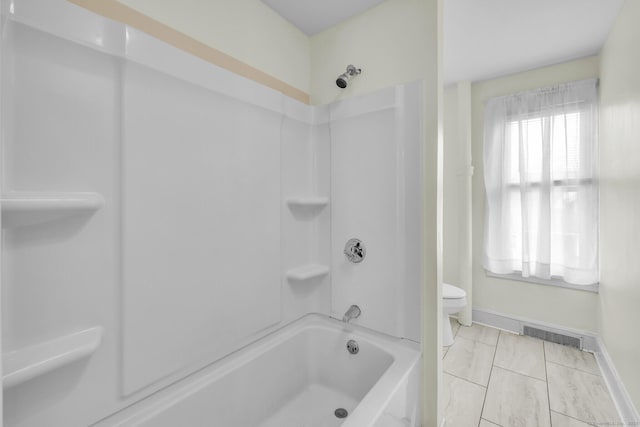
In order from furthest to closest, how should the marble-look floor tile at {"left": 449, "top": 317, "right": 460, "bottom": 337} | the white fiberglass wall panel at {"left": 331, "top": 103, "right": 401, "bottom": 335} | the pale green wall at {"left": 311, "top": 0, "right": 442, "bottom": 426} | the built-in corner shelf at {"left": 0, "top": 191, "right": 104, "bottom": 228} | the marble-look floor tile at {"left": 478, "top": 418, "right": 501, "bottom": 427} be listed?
the marble-look floor tile at {"left": 449, "top": 317, "right": 460, "bottom": 337}, the marble-look floor tile at {"left": 478, "top": 418, "right": 501, "bottom": 427}, the white fiberglass wall panel at {"left": 331, "top": 103, "right": 401, "bottom": 335}, the pale green wall at {"left": 311, "top": 0, "right": 442, "bottom": 426}, the built-in corner shelf at {"left": 0, "top": 191, "right": 104, "bottom": 228}

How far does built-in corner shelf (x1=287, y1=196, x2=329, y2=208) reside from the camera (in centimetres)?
159

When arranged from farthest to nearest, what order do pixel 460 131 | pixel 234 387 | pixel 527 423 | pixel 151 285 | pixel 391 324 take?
pixel 460 131 < pixel 527 423 < pixel 391 324 < pixel 234 387 < pixel 151 285

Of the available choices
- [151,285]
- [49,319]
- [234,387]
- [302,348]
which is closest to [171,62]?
[151,285]

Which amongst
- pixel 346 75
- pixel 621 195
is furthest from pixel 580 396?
pixel 346 75

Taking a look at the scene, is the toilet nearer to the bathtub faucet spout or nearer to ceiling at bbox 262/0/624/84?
the bathtub faucet spout

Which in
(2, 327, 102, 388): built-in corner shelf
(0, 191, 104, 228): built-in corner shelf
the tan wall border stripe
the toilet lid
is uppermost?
the tan wall border stripe

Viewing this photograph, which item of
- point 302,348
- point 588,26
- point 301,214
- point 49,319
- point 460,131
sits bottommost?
point 302,348

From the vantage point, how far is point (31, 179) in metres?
0.80

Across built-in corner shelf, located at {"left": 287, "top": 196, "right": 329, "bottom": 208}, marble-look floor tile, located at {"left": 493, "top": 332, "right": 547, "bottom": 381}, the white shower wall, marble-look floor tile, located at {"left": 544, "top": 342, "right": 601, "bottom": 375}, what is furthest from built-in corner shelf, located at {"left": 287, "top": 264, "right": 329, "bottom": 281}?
marble-look floor tile, located at {"left": 544, "top": 342, "right": 601, "bottom": 375}

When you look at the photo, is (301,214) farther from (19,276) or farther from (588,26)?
(588,26)

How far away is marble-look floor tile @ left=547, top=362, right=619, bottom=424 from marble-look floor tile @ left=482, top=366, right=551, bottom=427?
7 centimetres

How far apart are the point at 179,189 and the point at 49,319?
560 millimetres

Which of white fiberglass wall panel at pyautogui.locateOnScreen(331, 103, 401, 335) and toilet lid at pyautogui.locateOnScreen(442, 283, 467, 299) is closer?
white fiberglass wall panel at pyautogui.locateOnScreen(331, 103, 401, 335)

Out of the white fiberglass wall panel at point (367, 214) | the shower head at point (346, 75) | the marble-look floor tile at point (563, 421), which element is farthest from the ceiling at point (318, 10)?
the marble-look floor tile at point (563, 421)
